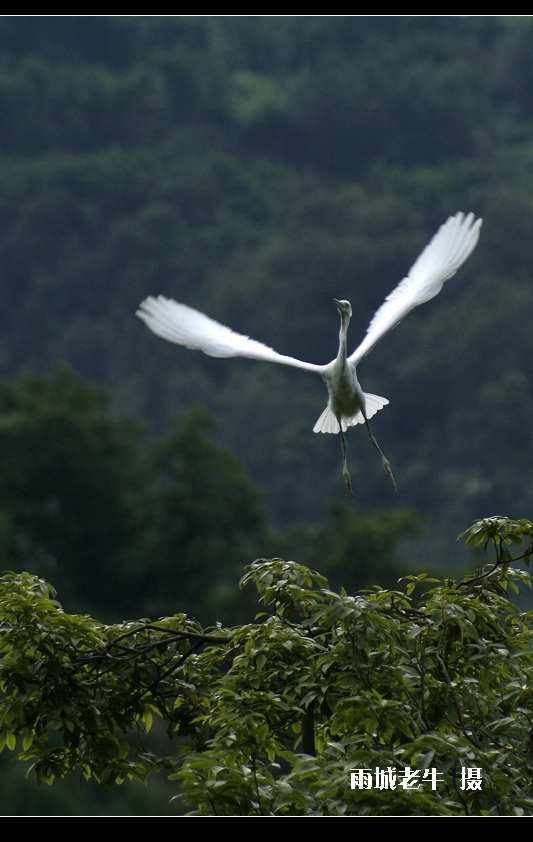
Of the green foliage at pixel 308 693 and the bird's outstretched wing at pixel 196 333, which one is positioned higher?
the bird's outstretched wing at pixel 196 333

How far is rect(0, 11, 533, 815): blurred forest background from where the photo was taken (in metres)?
30.9

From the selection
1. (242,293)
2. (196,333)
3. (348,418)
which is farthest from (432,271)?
(242,293)

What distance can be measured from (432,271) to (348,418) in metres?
0.73

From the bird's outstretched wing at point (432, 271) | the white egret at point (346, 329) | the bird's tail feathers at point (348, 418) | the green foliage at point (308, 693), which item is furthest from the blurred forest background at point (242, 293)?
the green foliage at point (308, 693)

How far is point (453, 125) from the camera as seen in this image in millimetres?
60906

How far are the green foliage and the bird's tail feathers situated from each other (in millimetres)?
1230

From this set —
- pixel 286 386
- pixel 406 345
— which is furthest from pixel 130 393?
pixel 406 345

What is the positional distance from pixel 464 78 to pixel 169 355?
20.4 m

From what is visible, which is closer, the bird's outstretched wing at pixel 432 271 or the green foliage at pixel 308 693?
the green foliage at pixel 308 693

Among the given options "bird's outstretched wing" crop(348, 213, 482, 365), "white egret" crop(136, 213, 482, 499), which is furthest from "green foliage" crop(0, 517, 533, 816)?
"bird's outstretched wing" crop(348, 213, 482, 365)

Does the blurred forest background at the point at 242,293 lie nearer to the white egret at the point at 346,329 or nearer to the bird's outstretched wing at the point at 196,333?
the white egret at the point at 346,329

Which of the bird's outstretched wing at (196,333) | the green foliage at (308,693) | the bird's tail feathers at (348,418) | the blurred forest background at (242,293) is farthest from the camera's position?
the blurred forest background at (242,293)

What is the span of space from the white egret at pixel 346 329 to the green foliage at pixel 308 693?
0.85 meters

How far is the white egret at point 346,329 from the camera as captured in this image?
574cm
